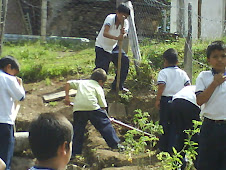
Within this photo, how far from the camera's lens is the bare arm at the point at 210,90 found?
400 centimetres

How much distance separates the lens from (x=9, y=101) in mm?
5418

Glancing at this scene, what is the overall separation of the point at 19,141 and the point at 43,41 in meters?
5.92

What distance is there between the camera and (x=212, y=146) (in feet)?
13.8

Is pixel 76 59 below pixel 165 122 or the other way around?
the other way around

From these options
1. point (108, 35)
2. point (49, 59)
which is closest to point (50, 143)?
point (108, 35)

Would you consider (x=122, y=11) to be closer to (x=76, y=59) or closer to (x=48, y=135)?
(x=76, y=59)

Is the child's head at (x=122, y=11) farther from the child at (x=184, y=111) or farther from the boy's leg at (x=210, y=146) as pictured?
the boy's leg at (x=210, y=146)

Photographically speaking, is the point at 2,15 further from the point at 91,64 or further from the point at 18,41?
the point at 18,41

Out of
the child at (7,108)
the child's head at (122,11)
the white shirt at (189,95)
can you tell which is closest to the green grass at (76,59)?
the child's head at (122,11)

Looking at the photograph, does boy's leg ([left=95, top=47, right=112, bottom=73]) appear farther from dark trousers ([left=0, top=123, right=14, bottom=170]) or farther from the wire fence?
the wire fence

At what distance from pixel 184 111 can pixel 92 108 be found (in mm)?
1303

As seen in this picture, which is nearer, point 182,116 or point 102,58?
point 182,116

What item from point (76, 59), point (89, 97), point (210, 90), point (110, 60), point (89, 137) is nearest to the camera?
point (210, 90)

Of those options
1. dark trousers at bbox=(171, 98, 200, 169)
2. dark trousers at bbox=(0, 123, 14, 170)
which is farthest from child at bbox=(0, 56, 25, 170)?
dark trousers at bbox=(171, 98, 200, 169)
